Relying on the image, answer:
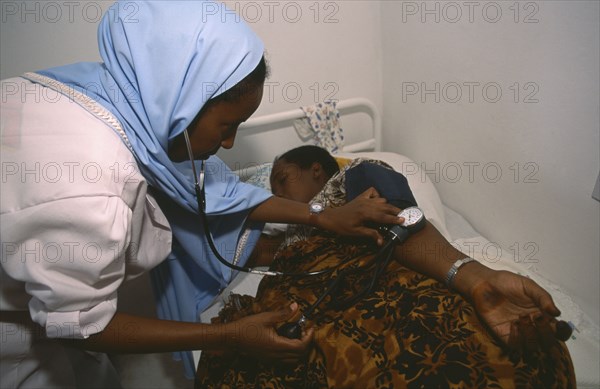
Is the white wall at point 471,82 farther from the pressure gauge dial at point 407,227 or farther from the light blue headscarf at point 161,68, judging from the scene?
the light blue headscarf at point 161,68

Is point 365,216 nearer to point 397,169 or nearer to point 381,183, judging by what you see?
point 381,183

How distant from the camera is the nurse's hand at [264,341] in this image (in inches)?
34.5

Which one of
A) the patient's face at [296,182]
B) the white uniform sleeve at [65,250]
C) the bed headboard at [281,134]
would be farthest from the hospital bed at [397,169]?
the white uniform sleeve at [65,250]

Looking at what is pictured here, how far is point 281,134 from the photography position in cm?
187

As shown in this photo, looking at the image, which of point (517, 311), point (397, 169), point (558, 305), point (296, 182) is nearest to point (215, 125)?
point (296, 182)

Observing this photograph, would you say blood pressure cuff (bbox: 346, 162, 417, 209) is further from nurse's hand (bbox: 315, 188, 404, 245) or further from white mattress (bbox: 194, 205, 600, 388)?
white mattress (bbox: 194, 205, 600, 388)

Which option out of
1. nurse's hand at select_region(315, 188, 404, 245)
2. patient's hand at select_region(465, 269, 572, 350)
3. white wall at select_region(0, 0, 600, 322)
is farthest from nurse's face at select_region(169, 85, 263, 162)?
white wall at select_region(0, 0, 600, 322)

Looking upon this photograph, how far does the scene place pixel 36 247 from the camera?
27.7 inches

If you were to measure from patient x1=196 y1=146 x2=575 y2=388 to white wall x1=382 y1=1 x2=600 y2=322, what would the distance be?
0.48 m

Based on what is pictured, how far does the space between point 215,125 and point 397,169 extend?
0.99m

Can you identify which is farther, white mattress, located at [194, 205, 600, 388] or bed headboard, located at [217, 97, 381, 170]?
bed headboard, located at [217, 97, 381, 170]

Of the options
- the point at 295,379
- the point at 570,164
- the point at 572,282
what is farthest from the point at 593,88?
the point at 295,379

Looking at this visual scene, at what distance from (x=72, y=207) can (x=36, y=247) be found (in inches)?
3.8

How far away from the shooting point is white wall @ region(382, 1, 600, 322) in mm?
1143
